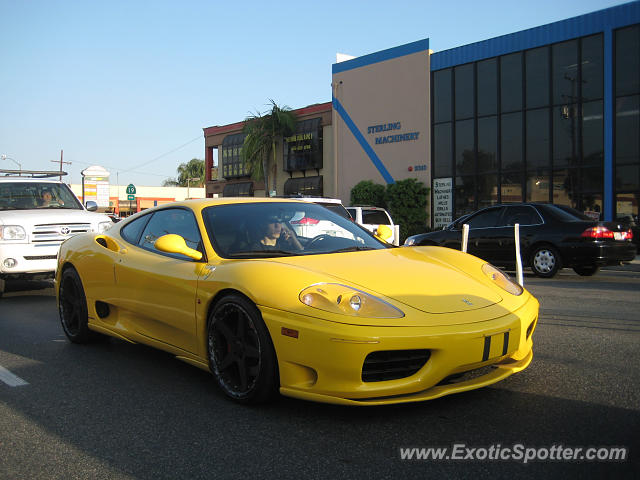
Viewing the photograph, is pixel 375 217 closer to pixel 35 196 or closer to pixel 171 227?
pixel 35 196

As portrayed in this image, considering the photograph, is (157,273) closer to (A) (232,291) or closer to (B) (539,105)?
(A) (232,291)

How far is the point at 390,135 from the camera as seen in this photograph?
30062 mm

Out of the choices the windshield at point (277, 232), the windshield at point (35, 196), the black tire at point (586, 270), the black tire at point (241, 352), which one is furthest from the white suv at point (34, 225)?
the black tire at point (586, 270)

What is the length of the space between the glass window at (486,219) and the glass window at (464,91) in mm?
14844

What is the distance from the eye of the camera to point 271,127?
122 ft

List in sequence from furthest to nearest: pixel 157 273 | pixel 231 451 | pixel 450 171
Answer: pixel 450 171 < pixel 157 273 < pixel 231 451

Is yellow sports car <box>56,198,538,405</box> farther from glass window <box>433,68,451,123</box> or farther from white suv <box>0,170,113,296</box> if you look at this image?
glass window <box>433,68,451,123</box>

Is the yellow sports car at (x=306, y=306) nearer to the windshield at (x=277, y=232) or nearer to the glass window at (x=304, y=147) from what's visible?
the windshield at (x=277, y=232)

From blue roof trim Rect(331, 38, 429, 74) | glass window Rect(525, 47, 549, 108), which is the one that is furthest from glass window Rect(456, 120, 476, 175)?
blue roof trim Rect(331, 38, 429, 74)

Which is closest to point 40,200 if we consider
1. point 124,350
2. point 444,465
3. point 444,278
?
point 124,350

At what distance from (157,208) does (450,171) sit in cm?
2352

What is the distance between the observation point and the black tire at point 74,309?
5496mm

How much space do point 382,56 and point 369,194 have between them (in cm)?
671

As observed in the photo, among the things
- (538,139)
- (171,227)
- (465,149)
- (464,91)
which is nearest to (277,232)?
(171,227)
